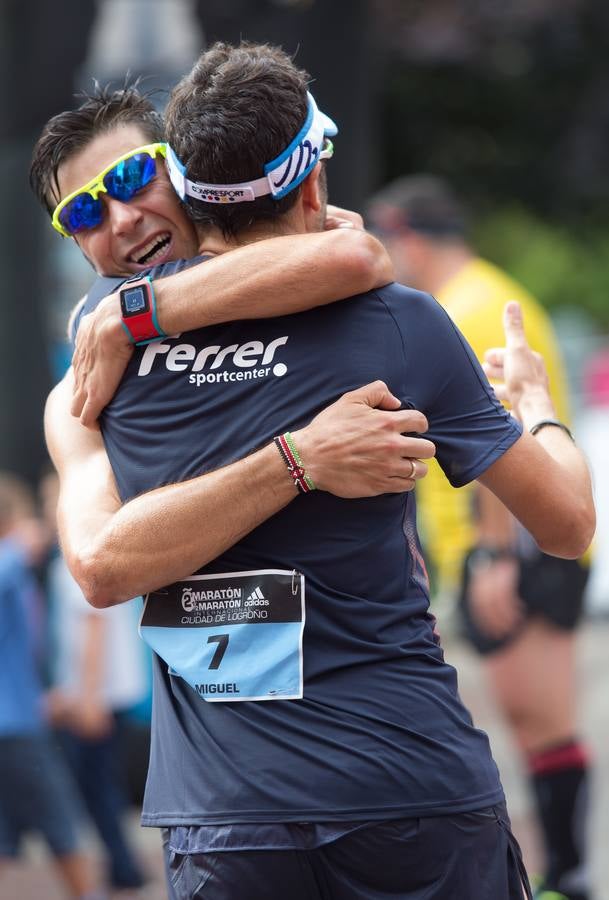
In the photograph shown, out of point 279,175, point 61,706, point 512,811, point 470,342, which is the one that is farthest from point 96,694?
point 279,175

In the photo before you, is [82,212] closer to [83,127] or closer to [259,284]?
[83,127]

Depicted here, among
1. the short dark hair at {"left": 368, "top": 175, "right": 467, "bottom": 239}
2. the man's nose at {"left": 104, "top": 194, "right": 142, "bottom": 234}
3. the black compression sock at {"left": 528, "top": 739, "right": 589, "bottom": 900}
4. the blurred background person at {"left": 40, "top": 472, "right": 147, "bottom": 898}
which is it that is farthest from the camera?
the blurred background person at {"left": 40, "top": 472, "right": 147, "bottom": 898}

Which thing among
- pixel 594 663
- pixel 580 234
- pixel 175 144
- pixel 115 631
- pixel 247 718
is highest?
pixel 175 144

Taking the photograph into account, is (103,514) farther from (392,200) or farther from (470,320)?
(392,200)

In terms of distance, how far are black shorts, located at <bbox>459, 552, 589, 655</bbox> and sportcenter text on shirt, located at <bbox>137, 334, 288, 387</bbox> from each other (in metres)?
2.69

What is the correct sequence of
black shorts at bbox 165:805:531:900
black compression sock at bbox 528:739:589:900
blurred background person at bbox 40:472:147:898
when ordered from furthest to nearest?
blurred background person at bbox 40:472:147:898 < black compression sock at bbox 528:739:589:900 < black shorts at bbox 165:805:531:900

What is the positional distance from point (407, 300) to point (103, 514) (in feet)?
1.85

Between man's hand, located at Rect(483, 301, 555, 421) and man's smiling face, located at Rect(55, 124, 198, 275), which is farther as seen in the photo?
man's hand, located at Rect(483, 301, 555, 421)

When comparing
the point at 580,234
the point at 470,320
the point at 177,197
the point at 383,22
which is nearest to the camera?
the point at 177,197

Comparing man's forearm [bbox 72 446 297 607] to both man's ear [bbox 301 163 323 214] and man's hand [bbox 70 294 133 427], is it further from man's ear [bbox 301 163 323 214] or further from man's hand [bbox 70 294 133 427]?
man's ear [bbox 301 163 323 214]

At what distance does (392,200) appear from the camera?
5418 millimetres

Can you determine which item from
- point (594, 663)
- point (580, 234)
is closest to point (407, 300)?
point (594, 663)

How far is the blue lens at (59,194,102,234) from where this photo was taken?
93.2 inches

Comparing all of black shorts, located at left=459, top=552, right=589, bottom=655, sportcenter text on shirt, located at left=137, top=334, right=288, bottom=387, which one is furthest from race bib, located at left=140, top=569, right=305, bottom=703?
black shorts, located at left=459, top=552, right=589, bottom=655
